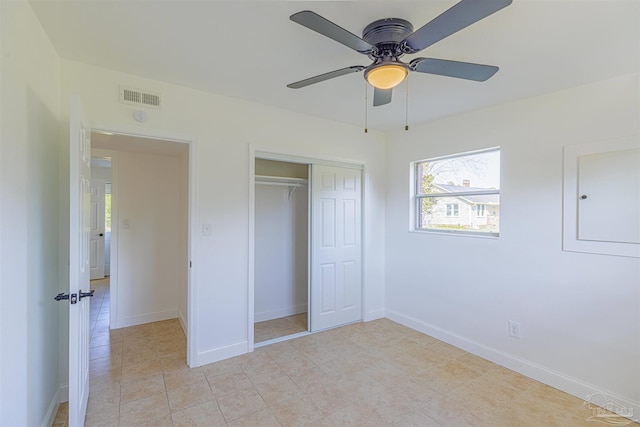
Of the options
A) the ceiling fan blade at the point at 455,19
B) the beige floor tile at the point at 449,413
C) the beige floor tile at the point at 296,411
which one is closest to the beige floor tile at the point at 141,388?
the beige floor tile at the point at 296,411

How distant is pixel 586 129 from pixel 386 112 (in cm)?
163

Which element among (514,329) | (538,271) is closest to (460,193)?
(538,271)

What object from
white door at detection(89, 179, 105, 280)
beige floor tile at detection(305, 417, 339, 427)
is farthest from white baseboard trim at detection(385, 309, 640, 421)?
white door at detection(89, 179, 105, 280)

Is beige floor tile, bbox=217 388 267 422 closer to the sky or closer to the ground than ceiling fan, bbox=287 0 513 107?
closer to the ground

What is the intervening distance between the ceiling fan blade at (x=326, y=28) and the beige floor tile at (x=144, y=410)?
2501mm

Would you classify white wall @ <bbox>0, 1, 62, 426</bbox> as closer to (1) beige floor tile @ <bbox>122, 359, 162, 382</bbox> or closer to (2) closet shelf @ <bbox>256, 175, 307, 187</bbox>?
(1) beige floor tile @ <bbox>122, 359, 162, 382</bbox>

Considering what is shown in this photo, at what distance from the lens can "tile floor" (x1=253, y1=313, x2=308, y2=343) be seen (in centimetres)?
334

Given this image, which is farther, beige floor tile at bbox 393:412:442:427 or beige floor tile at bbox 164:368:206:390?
beige floor tile at bbox 164:368:206:390

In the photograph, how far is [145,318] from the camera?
375 cm

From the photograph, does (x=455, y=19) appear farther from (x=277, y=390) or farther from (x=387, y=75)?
(x=277, y=390)

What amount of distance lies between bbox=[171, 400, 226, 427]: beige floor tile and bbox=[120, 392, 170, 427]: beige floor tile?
117 millimetres

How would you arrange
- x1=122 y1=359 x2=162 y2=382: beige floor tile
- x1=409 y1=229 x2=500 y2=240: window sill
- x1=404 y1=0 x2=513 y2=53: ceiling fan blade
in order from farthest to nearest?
x1=409 y1=229 x2=500 y2=240: window sill, x1=122 y1=359 x2=162 y2=382: beige floor tile, x1=404 y1=0 x2=513 y2=53: ceiling fan blade

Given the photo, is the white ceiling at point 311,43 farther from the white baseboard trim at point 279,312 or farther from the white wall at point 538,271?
the white baseboard trim at point 279,312

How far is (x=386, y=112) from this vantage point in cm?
313
